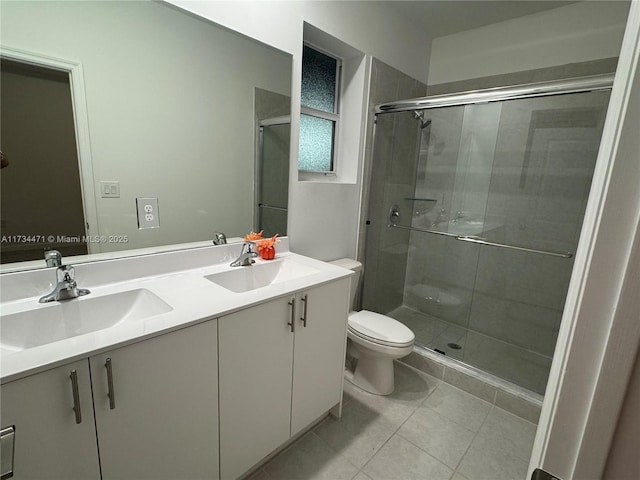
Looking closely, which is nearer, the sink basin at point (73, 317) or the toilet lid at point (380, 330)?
the sink basin at point (73, 317)

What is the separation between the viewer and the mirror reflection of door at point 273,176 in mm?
1689

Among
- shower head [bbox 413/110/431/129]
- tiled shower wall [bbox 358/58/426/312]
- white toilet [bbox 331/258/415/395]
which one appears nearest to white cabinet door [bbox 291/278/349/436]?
white toilet [bbox 331/258/415/395]

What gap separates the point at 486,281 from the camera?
251 centimetres

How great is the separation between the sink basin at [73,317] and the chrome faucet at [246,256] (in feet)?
1.54

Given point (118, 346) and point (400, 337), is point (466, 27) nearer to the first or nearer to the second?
point (400, 337)

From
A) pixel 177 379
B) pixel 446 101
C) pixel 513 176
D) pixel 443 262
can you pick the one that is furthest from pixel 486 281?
pixel 177 379

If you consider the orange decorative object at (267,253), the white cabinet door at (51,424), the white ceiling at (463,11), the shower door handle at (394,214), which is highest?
the white ceiling at (463,11)

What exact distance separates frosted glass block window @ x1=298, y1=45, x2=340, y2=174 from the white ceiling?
569mm

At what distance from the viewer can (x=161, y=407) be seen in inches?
37.5

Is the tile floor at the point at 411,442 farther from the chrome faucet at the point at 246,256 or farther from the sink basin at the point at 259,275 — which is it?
the chrome faucet at the point at 246,256

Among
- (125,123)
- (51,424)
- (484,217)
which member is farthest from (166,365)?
(484,217)

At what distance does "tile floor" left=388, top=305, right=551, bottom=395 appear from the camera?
195cm

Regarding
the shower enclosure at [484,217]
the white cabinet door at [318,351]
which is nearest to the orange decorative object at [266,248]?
the white cabinet door at [318,351]

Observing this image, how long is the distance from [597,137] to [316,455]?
2.45m
